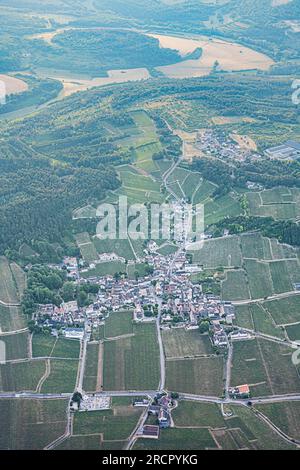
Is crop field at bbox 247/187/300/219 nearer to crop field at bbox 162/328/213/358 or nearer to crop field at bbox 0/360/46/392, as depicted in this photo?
crop field at bbox 162/328/213/358

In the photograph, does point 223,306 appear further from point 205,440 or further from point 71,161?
point 71,161

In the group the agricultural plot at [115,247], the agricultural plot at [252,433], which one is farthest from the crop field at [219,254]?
the agricultural plot at [252,433]

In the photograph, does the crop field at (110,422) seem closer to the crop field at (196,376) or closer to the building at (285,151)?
the crop field at (196,376)

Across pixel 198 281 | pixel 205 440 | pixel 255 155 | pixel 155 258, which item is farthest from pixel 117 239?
pixel 205 440

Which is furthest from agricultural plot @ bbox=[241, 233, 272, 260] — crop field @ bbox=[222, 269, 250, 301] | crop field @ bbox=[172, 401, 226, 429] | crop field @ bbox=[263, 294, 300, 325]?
crop field @ bbox=[172, 401, 226, 429]

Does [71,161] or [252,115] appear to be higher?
[252,115]

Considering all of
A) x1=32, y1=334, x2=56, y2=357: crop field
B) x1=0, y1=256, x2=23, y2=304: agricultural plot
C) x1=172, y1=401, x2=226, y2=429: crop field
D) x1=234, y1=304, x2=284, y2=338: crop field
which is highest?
x1=0, y1=256, x2=23, y2=304: agricultural plot
